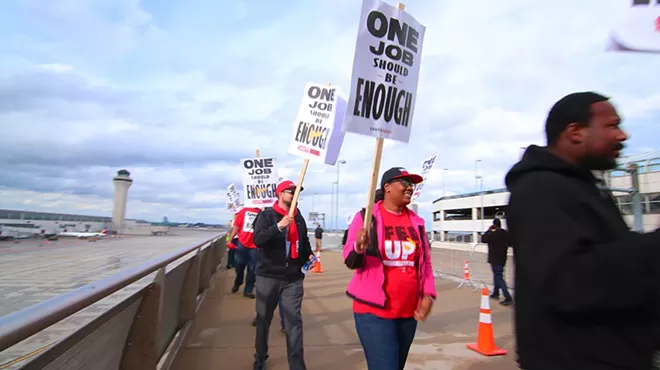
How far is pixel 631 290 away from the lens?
1168 mm

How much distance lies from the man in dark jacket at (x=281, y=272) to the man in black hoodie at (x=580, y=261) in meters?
3.32

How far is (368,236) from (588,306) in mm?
1997

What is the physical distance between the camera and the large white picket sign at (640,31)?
6.23 feet

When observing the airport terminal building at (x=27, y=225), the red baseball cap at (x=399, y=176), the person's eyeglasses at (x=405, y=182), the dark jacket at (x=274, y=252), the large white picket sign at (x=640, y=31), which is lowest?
the airport terminal building at (x=27, y=225)

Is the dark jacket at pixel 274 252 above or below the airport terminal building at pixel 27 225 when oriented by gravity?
above

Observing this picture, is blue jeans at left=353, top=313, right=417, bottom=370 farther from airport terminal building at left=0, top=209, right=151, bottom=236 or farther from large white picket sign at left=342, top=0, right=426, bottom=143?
airport terminal building at left=0, top=209, right=151, bottom=236

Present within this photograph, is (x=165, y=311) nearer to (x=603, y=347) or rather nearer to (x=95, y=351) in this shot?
(x=95, y=351)

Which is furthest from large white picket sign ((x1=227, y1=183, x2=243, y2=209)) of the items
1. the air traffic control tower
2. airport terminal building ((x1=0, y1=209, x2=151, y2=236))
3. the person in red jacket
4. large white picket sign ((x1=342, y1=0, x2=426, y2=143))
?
the air traffic control tower

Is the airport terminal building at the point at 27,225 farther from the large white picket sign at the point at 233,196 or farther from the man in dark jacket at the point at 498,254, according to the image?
the man in dark jacket at the point at 498,254

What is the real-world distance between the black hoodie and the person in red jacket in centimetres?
789

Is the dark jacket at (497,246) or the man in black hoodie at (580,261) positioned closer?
the man in black hoodie at (580,261)

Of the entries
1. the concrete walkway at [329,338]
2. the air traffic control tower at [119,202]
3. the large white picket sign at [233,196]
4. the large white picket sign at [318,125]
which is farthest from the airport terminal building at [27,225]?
the large white picket sign at [318,125]

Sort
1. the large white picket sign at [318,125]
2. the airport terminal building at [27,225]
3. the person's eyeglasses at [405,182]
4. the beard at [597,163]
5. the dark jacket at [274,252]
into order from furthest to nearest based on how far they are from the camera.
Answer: the airport terminal building at [27,225] → the large white picket sign at [318,125] → the dark jacket at [274,252] → the person's eyeglasses at [405,182] → the beard at [597,163]

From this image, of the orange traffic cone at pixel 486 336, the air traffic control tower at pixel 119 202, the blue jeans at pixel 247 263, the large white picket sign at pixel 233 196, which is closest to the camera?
the orange traffic cone at pixel 486 336
